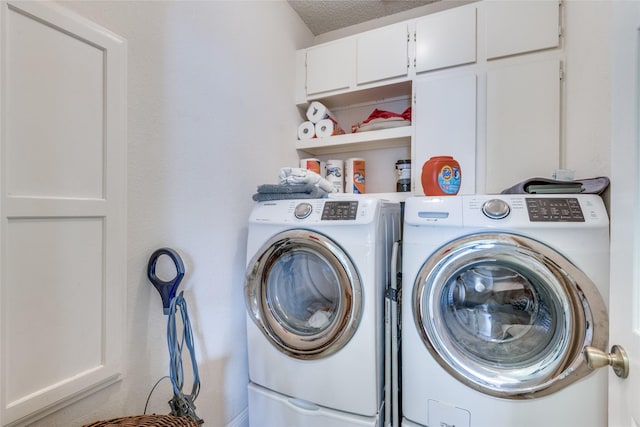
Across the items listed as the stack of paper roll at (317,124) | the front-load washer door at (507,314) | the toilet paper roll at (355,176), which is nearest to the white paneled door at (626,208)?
the front-load washer door at (507,314)

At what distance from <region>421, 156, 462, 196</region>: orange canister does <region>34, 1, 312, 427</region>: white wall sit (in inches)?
34.9

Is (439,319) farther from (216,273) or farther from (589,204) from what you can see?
(216,273)

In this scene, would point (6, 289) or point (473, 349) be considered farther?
point (473, 349)

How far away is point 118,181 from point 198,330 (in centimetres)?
68

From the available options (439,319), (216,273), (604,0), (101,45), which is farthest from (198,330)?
(604,0)

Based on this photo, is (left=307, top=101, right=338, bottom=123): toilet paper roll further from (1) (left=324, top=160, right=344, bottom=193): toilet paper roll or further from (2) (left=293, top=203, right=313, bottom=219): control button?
(2) (left=293, top=203, right=313, bottom=219): control button

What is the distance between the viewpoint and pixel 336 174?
6.24 feet

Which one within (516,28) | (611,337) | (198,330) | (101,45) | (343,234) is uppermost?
(516,28)

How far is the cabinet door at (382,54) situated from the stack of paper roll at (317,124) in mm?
298

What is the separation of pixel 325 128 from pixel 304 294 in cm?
109

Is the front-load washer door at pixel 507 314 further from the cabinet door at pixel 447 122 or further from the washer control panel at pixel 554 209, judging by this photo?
the cabinet door at pixel 447 122

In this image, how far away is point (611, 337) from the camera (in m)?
0.59

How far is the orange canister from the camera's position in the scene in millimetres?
1297

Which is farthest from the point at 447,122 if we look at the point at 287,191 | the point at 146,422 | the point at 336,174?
the point at 146,422
